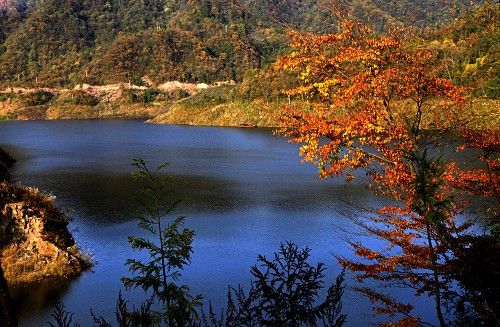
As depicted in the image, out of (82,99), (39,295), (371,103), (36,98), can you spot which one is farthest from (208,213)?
(36,98)

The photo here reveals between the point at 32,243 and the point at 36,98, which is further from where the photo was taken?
the point at 36,98

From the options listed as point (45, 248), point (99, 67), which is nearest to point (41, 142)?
point (45, 248)

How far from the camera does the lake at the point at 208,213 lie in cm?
1950

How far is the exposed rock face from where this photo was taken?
71.6 feet

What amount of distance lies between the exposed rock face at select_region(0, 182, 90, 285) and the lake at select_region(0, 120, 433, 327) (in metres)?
0.98

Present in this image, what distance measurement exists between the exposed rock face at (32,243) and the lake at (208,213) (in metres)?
0.98

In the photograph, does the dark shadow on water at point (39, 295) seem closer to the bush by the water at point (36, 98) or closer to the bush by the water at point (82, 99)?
the bush by the water at point (82, 99)

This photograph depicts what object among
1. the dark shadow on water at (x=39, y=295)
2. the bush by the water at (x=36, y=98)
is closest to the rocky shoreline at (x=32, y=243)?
the dark shadow on water at (x=39, y=295)

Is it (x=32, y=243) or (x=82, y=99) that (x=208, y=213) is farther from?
(x=82, y=99)

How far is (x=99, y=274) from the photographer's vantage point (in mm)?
21641

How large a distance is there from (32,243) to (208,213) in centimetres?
1049

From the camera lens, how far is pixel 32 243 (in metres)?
23.3

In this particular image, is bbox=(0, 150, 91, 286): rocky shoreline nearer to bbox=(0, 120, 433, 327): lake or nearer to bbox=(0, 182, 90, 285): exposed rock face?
bbox=(0, 182, 90, 285): exposed rock face

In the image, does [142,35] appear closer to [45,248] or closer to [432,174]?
[45,248]
